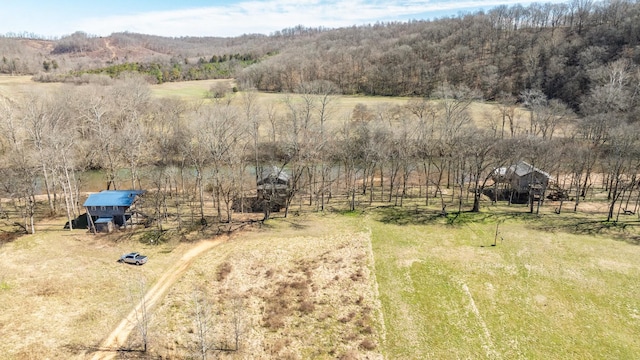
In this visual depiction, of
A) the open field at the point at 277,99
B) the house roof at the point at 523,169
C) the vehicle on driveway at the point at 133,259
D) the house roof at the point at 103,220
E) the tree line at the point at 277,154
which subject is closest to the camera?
the vehicle on driveway at the point at 133,259

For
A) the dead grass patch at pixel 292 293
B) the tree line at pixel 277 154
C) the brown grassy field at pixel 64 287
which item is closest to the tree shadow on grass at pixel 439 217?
the tree line at pixel 277 154

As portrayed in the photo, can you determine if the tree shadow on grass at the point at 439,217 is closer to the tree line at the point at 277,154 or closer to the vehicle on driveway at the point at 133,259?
the tree line at the point at 277,154

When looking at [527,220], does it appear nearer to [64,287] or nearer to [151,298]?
[151,298]

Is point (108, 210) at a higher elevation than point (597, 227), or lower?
higher

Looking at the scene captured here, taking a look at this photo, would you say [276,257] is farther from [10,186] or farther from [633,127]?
[633,127]

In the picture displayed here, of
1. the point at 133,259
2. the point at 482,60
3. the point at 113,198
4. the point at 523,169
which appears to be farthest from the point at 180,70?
the point at 523,169
